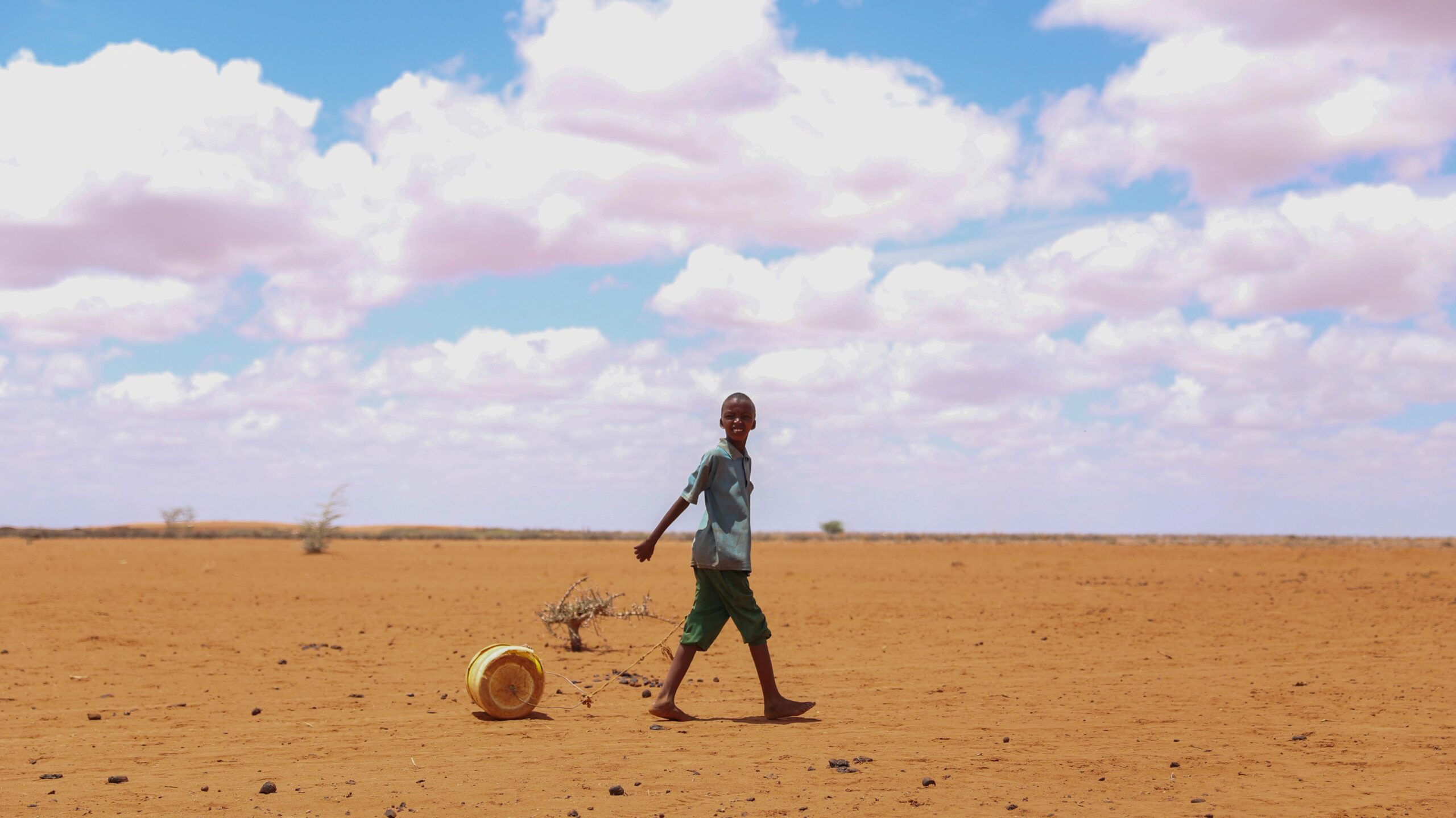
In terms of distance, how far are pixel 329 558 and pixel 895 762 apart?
22109 millimetres

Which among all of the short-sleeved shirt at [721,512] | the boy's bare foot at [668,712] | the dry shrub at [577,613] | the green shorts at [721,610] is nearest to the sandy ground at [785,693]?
the boy's bare foot at [668,712]

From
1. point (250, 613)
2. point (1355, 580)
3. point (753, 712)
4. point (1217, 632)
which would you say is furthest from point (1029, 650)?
point (1355, 580)

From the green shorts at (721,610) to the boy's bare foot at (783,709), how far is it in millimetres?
420

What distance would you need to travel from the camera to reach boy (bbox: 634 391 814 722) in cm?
786

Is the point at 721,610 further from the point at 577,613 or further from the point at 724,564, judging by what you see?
the point at 577,613

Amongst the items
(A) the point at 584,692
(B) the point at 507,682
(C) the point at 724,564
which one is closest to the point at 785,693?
(A) the point at 584,692

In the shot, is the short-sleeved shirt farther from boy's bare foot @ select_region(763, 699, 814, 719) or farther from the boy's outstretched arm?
boy's bare foot @ select_region(763, 699, 814, 719)

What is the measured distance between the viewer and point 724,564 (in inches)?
309

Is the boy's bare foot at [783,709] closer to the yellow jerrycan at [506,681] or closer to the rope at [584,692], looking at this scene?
the rope at [584,692]

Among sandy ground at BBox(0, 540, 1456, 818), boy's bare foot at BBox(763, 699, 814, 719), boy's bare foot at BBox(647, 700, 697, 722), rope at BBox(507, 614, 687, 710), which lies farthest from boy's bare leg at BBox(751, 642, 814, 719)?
rope at BBox(507, 614, 687, 710)

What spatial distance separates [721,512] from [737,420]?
0.66m

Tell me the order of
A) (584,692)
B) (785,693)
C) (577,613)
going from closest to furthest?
(785,693) → (584,692) → (577,613)

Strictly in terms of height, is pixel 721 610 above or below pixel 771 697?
above

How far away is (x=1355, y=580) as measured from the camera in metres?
21.0
